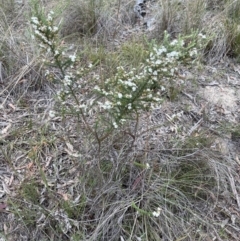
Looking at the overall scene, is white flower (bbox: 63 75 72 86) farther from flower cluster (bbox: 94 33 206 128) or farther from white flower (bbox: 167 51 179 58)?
white flower (bbox: 167 51 179 58)

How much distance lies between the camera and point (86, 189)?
1751 millimetres

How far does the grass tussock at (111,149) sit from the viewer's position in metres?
1.48

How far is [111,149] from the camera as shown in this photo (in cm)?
180

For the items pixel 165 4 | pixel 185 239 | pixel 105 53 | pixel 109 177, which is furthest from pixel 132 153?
pixel 165 4

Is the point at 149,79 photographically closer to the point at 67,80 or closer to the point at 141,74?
the point at 141,74

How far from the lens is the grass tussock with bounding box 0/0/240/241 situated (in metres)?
1.48

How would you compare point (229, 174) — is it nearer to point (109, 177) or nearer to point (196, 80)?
point (109, 177)

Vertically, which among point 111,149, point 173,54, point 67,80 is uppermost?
point 173,54

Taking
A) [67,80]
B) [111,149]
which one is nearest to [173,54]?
[67,80]

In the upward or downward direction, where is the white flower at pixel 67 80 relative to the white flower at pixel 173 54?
downward

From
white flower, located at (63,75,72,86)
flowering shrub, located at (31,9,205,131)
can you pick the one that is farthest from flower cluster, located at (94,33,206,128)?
white flower, located at (63,75,72,86)

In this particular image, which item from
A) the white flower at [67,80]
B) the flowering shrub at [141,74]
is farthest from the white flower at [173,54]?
the white flower at [67,80]

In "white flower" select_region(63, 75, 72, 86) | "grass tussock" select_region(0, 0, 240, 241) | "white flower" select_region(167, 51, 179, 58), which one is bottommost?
"grass tussock" select_region(0, 0, 240, 241)

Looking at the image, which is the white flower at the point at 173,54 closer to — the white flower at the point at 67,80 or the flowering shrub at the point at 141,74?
the flowering shrub at the point at 141,74
